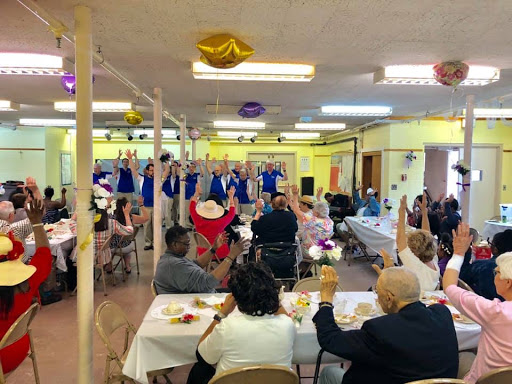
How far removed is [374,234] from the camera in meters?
6.49

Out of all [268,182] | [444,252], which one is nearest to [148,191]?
[268,182]

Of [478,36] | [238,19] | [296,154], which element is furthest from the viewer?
[296,154]

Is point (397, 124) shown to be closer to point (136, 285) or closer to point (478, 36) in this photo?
point (478, 36)

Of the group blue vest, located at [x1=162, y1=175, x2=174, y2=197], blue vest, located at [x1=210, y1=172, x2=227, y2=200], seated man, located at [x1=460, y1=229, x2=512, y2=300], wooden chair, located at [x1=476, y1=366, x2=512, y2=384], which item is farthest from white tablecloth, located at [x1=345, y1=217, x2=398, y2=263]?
blue vest, located at [x1=162, y1=175, x2=174, y2=197]

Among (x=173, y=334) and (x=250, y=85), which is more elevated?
(x=250, y=85)

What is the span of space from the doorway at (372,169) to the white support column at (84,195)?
851 centimetres

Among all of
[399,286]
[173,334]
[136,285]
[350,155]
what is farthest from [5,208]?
[350,155]

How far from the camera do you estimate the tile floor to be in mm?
3146

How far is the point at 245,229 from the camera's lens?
6.15 meters

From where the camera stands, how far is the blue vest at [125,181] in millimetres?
9133

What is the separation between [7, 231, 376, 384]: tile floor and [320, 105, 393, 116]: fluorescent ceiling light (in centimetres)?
311

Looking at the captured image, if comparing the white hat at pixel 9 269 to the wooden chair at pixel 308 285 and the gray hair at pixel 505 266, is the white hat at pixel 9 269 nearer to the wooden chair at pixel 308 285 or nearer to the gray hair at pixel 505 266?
the wooden chair at pixel 308 285

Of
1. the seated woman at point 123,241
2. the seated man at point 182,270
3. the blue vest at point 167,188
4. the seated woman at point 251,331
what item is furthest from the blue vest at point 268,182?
the seated woman at point 251,331

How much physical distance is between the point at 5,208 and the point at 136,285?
2076 mm
